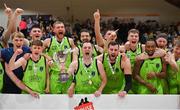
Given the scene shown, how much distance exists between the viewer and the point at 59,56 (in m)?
6.60

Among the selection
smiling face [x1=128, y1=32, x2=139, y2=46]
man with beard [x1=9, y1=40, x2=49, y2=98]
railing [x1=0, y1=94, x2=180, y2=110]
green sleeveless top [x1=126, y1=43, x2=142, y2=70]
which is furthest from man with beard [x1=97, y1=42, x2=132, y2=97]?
man with beard [x1=9, y1=40, x2=49, y2=98]

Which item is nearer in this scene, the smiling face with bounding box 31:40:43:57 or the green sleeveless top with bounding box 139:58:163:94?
the smiling face with bounding box 31:40:43:57

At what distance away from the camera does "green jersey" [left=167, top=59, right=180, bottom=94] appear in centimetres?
614

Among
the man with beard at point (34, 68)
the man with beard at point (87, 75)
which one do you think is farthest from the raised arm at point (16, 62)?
the man with beard at point (87, 75)

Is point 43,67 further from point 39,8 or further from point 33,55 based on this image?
point 39,8

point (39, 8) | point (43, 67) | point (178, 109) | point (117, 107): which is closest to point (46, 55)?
point (43, 67)

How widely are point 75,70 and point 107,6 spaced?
1353 centimetres

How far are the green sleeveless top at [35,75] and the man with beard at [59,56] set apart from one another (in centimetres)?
27

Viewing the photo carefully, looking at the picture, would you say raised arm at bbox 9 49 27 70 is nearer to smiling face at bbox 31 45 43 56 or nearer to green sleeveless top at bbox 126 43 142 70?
smiling face at bbox 31 45 43 56

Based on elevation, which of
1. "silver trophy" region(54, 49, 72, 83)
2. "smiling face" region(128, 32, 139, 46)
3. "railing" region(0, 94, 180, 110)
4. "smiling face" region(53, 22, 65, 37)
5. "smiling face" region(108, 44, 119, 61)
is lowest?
"railing" region(0, 94, 180, 110)

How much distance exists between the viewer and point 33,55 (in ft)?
19.6

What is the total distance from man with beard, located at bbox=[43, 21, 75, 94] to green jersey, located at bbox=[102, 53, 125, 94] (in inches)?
24.1

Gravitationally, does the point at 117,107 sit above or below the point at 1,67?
below

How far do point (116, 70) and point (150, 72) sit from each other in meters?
0.54
